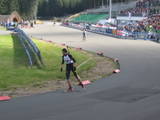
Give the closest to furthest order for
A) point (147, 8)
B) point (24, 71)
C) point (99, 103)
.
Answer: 1. point (99, 103)
2. point (24, 71)
3. point (147, 8)

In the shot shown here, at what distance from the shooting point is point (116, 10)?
91438 millimetres

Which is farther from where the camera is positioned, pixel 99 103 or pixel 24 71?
pixel 24 71

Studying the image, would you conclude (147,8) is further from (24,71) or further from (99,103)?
(99,103)

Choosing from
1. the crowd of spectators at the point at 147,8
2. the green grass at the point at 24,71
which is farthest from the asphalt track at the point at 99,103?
the crowd of spectators at the point at 147,8

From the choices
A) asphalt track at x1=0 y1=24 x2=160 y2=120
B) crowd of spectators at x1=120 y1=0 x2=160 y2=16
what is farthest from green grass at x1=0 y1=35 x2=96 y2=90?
crowd of spectators at x1=120 y1=0 x2=160 y2=16

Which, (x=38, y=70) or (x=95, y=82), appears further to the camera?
(x=38, y=70)

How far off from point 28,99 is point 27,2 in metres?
109

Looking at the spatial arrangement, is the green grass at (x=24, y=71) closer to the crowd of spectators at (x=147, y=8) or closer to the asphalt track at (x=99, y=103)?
the asphalt track at (x=99, y=103)

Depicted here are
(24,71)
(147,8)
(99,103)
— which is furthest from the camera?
(147,8)

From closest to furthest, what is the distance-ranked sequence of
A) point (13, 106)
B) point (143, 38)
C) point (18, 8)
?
point (13, 106) < point (143, 38) < point (18, 8)

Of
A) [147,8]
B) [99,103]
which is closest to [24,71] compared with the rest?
[99,103]

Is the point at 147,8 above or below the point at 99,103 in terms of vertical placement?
above

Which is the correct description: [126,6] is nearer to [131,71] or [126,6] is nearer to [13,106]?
[131,71]

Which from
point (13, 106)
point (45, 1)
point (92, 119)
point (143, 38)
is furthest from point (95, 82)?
point (45, 1)
